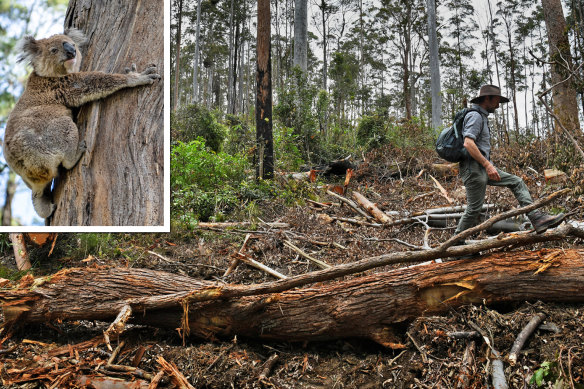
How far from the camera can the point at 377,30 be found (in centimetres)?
Result: 2475

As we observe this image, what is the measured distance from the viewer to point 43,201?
9.53ft

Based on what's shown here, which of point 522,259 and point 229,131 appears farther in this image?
point 229,131

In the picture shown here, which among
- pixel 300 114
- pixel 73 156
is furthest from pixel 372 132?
pixel 73 156

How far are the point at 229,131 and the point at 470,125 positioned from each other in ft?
23.0

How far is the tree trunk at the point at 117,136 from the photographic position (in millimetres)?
2969

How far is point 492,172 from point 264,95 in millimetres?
4666

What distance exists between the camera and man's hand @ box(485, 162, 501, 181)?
346cm

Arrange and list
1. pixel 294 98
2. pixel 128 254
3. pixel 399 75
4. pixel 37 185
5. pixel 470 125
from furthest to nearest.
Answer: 1. pixel 399 75
2. pixel 294 98
3. pixel 128 254
4. pixel 470 125
5. pixel 37 185

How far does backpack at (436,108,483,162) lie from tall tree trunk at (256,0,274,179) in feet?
12.4

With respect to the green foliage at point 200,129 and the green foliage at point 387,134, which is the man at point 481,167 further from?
the green foliage at point 200,129

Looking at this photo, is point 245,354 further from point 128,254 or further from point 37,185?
point 128,254

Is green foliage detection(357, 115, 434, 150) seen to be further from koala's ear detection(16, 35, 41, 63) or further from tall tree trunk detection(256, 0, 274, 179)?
koala's ear detection(16, 35, 41, 63)

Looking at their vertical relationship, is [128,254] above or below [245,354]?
above

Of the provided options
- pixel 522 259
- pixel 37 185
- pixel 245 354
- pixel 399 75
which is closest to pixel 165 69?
pixel 37 185
